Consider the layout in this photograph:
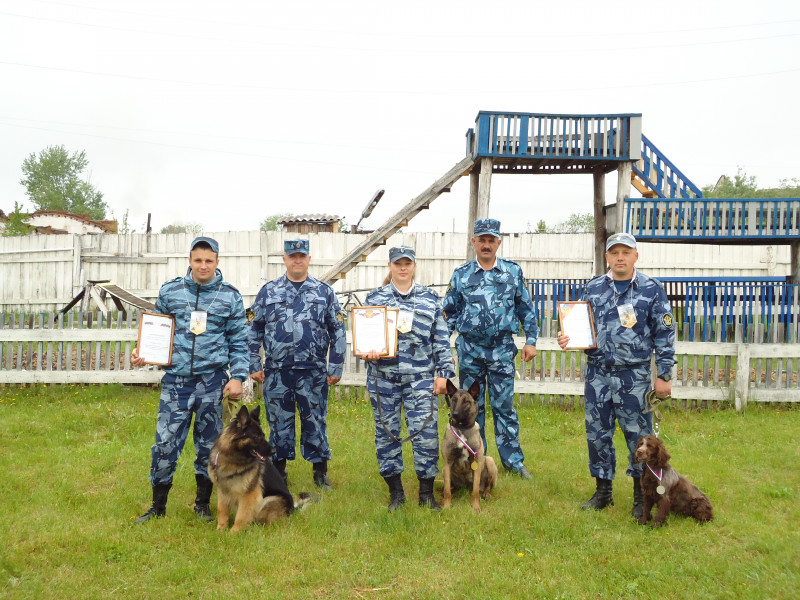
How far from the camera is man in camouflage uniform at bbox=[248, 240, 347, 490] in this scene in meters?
5.04

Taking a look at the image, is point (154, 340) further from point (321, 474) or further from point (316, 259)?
point (316, 259)

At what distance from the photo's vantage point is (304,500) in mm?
4637

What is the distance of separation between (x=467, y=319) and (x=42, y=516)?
3.86 meters

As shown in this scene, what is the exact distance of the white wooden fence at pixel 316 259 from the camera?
1748 cm

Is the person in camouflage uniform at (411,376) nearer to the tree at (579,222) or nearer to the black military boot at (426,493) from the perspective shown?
the black military boot at (426,493)

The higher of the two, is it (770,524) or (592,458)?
(592,458)

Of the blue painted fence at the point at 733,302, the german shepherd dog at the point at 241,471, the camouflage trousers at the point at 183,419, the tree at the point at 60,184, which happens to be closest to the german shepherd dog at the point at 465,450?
the german shepherd dog at the point at 241,471

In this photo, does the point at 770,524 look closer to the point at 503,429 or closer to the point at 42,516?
the point at 503,429

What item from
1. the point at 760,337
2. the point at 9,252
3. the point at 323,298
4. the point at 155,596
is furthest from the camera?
the point at 9,252

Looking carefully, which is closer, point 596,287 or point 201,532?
point 201,532

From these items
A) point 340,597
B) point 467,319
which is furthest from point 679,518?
point 340,597

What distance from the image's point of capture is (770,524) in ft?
14.1

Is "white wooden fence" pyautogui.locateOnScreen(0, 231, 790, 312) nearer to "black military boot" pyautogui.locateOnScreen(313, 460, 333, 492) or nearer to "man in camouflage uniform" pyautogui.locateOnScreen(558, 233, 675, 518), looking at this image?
"black military boot" pyautogui.locateOnScreen(313, 460, 333, 492)

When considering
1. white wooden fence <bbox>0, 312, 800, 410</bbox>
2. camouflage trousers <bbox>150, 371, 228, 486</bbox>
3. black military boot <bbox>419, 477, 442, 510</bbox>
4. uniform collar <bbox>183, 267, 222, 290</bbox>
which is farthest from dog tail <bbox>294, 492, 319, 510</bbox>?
white wooden fence <bbox>0, 312, 800, 410</bbox>
